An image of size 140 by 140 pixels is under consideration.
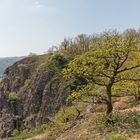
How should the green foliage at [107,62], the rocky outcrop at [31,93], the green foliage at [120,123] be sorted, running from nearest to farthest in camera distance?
1. the green foliage at [120,123]
2. the green foliage at [107,62]
3. the rocky outcrop at [31,93]

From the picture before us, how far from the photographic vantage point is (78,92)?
29578 millimetres

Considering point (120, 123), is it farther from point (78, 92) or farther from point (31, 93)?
point (31, 93)

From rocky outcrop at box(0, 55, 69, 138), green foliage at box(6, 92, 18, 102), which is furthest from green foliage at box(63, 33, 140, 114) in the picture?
green foliage at box(6, 92, 18, 102)

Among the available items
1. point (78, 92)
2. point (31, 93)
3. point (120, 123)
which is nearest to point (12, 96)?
point (31, 93)

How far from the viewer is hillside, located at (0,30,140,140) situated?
28500mm

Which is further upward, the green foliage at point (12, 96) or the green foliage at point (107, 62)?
the green foliage at point (107, 62)

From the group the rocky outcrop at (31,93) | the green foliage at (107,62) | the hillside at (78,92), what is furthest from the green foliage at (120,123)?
the rocky outcrop at (31,93)

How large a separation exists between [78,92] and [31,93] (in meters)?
79.3

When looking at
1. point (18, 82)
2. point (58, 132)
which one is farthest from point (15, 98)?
point (58, 132)

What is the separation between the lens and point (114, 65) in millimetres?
29609

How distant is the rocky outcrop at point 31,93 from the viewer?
97.6m

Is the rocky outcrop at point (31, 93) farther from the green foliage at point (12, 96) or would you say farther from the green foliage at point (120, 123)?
the green foliage at point (120, 123)

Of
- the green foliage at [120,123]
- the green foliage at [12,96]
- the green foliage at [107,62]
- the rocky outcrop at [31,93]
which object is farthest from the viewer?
the green foliage at [12,96]

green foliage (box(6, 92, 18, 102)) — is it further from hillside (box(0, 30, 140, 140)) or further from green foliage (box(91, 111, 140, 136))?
green foliage (box(91, 111, 140, 136))
